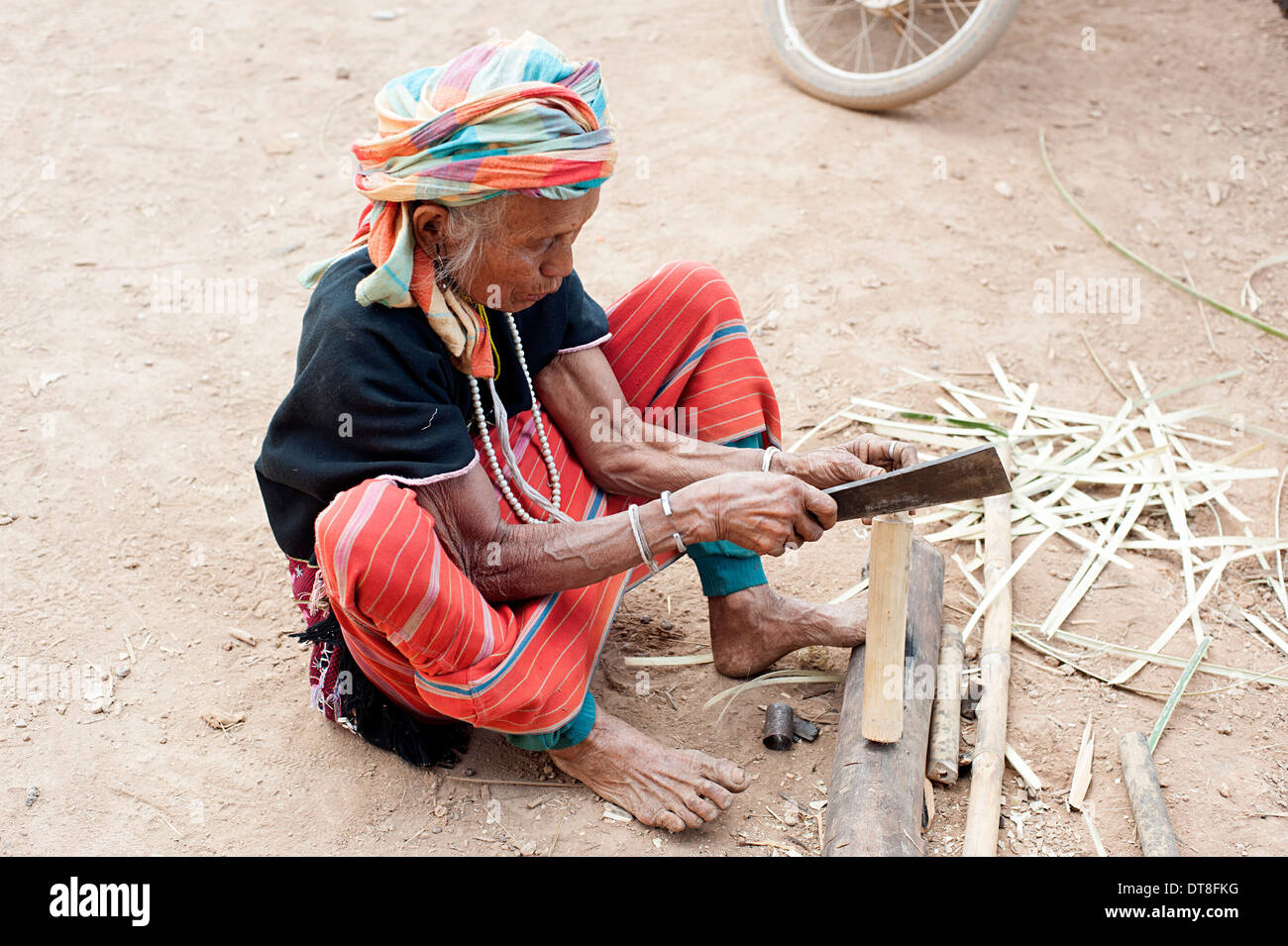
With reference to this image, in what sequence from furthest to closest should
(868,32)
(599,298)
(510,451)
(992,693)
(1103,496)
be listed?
(868,32) → (599,298) → (1103,496) → (992,693) → (510,451)

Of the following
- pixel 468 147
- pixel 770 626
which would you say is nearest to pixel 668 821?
pixel 770 626

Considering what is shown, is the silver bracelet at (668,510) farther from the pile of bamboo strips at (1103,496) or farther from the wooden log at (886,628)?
the pile of bamboo strips at (1103,496)

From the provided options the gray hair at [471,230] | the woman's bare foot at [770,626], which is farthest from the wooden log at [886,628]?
the gray hair at [471,230]

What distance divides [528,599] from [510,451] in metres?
0.32

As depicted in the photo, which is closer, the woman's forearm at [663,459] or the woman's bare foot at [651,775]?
the woman's bare foot at [651,775]

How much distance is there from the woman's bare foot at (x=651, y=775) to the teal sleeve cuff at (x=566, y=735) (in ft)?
0.09

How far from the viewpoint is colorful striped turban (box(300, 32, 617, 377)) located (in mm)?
1841

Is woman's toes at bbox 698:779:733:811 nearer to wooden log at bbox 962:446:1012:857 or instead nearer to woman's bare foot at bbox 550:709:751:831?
woman's bare foot at bbox 550:709:751:831

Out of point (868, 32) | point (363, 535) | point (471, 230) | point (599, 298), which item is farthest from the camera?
point (868, 32)

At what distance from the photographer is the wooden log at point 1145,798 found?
6.66 ft

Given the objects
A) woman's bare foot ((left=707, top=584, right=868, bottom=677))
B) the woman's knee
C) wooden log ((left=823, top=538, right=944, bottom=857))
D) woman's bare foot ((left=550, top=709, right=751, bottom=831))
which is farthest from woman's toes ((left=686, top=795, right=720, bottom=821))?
the woman's knee

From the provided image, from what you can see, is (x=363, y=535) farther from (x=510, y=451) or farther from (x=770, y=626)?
(x=770, y=626)

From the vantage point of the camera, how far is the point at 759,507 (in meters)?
2.05

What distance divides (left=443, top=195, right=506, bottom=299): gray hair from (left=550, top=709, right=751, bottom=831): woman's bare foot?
944 millimetres
